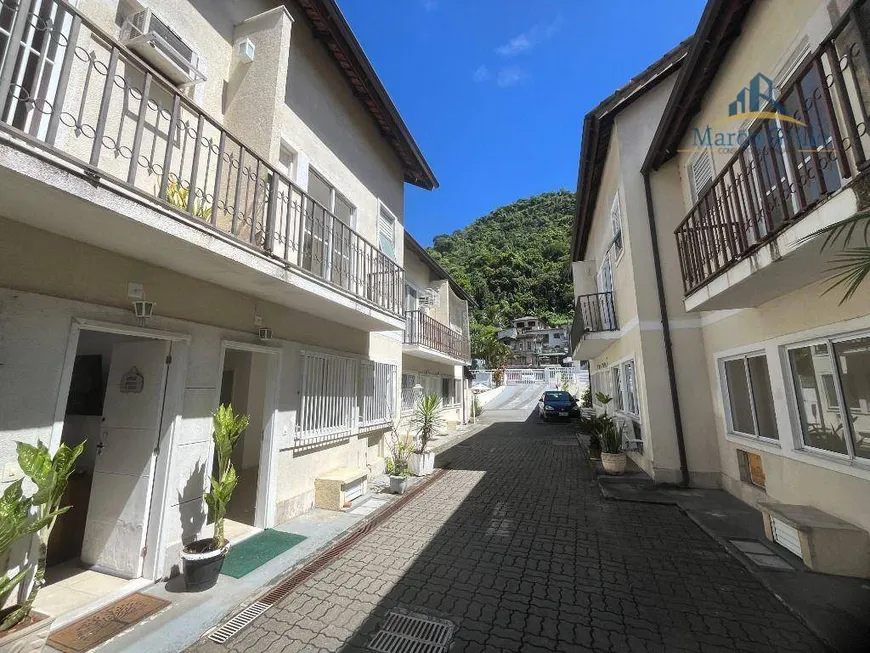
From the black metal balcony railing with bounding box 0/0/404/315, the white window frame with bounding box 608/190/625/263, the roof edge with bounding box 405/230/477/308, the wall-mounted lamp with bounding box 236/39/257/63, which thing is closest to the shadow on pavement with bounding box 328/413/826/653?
the black metal balcony railing with bounding box 0/0/404/315

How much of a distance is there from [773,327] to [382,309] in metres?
6.08

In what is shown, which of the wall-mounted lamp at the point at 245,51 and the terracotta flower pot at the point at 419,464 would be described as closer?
the wall-mounted lamp at the point at 245,51

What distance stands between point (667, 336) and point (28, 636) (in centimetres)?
907

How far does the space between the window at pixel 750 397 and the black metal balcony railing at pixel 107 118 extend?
7.24 m

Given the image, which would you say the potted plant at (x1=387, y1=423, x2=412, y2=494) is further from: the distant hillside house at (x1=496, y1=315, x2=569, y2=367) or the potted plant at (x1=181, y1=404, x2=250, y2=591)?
the distant hillside house at (x1=496, y1=315, x2=569, y2=367)

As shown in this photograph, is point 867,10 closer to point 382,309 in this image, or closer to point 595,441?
point 382,309

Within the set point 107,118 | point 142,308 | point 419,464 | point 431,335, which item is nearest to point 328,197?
point 107,118

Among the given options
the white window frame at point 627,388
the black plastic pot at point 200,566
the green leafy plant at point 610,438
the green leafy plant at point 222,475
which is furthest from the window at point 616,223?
the black plastic pot at point 200,566

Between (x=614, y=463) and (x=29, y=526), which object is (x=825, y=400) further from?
(x=29, y=526)

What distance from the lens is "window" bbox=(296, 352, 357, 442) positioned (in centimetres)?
629

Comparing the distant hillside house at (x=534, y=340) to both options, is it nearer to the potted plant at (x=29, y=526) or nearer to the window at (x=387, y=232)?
the window at (x=387, y=232)

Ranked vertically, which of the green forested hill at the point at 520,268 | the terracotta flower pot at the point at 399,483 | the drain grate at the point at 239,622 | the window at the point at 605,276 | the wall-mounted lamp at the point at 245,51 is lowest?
the drain grate at the point at 239,622

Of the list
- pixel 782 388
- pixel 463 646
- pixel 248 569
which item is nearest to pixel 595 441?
pixel 782 388

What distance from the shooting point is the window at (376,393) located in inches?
320
